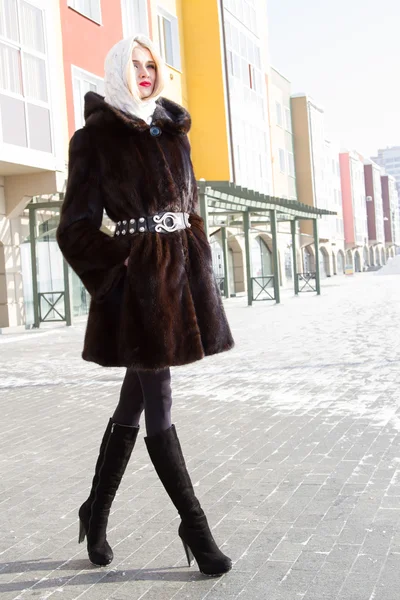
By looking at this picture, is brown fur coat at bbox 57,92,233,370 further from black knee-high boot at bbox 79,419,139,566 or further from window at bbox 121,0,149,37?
window at bbox 121,0,149,37

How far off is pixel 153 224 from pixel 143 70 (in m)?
0.60

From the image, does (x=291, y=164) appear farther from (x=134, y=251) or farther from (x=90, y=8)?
(x=134, y=251)

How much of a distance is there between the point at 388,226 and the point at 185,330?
12477 cm

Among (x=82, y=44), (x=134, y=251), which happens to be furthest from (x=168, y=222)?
(x=82, y=44)

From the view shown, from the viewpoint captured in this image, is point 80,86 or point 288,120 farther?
point 288,120

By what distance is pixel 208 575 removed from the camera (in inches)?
132

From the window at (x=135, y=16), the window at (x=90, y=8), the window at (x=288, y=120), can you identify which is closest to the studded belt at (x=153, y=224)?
the window at (x=90, y=8)

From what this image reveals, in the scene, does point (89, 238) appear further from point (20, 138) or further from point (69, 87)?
point (69, 87)

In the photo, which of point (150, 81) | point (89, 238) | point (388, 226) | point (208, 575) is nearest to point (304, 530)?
point (208, 575)

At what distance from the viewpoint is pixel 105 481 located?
3.43 meters

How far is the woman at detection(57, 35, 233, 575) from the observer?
3.22 metres

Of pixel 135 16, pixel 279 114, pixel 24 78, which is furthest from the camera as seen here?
pixel 279 114

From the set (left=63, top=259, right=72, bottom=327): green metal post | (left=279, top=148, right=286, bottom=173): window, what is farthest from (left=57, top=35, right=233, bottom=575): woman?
(left=279, top=148, right=286, bottom=173): window

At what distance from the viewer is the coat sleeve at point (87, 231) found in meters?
3.21
